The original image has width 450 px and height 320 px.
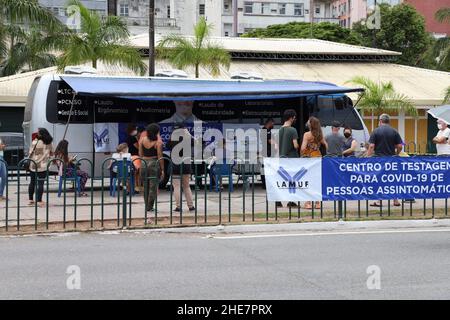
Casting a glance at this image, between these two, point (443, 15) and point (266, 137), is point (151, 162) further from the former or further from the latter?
point (443, 15)

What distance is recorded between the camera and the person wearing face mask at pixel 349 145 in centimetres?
1873

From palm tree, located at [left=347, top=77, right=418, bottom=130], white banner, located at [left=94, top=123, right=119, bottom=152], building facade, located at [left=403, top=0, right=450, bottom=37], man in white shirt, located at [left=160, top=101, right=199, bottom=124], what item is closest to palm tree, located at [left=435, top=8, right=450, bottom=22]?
palm tree, located at [left=347, top=77, right=418, bottom=130]

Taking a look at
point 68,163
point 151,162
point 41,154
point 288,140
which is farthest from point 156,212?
point 68,163

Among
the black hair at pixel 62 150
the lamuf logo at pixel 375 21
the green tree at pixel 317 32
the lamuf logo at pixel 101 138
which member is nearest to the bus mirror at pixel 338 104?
the lamuf logo at pixel 101 138

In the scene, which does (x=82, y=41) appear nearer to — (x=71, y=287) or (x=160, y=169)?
(x=160, y=169)

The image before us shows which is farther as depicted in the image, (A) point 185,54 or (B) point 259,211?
(A) point 185,54

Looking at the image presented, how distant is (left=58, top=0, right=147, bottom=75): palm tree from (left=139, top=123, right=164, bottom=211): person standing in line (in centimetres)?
1432

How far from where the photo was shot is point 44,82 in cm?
2019

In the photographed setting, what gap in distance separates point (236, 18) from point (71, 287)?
7342 centimetres

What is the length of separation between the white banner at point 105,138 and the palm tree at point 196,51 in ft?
33.7

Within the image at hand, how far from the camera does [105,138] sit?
20375 millimetres

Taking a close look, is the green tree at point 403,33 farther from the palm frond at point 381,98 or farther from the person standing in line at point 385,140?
the person standing in line at point 385,140

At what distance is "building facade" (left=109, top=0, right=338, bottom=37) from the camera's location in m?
71.1

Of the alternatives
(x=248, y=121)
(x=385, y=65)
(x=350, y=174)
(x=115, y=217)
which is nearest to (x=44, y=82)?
(x=248, y=121)
